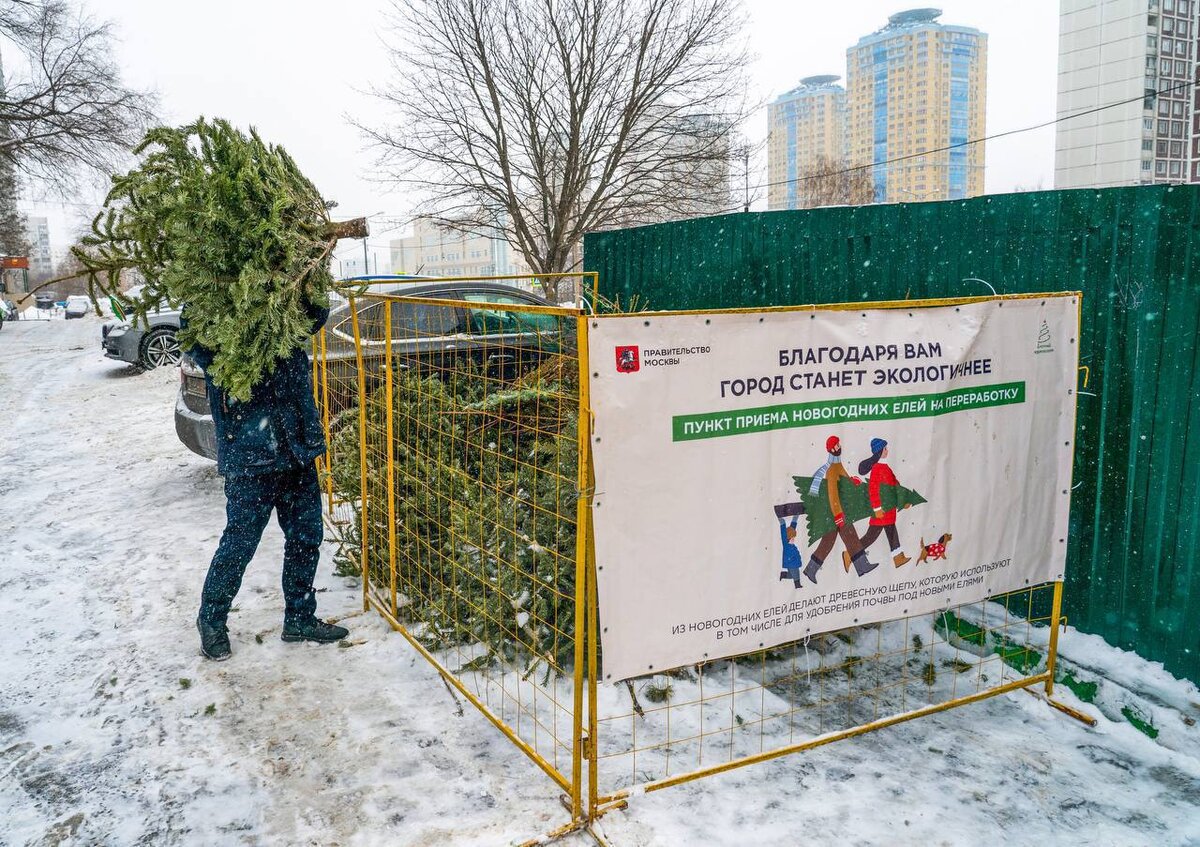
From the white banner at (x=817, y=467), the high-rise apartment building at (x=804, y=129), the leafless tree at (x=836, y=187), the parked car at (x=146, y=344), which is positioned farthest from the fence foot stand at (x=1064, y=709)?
the high-rise apartment building at (x=804, y=129)

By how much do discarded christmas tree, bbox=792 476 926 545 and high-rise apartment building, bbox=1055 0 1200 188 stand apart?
67258 mm

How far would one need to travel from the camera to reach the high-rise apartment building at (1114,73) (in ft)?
193

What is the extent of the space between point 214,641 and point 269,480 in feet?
2.73

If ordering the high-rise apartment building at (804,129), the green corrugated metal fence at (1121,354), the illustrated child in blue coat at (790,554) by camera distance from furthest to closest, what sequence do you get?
the high-rise apartment building at (804,129) → the green corrugated metal fence at (1121,354) → the illustrated child in blue coat at (790,554)

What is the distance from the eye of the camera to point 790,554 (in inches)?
119

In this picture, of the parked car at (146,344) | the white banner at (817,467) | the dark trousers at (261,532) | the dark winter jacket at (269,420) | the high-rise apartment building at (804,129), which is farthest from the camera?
the high-rise apartment building at (804,129)

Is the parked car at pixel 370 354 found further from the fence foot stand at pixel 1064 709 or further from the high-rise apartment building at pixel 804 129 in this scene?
the high-rise apartment building at pixel 804 129

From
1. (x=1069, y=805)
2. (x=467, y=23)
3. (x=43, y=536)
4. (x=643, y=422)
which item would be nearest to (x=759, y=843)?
(x=1069, y=805)

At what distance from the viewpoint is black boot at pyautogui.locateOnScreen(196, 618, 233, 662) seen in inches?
158

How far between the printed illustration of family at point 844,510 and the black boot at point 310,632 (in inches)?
97.1

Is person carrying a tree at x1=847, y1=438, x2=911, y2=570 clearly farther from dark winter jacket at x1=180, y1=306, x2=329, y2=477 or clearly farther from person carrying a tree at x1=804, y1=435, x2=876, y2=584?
dark winter jacket at x1=180, y1=306, x2=329, y2=477

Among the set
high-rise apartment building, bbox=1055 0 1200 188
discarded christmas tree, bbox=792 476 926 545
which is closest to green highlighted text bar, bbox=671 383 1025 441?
discarded christmas tree, bbox=792 476 926 545

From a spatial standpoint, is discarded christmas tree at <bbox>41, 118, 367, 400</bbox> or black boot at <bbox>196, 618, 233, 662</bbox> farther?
black boot at <bbox>196, 618, 233, 662</bbox>

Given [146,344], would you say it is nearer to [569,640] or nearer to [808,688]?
[569,640]
